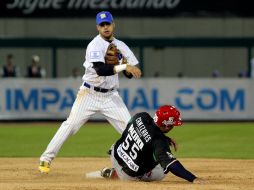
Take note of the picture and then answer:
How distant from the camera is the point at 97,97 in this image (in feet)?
33.3

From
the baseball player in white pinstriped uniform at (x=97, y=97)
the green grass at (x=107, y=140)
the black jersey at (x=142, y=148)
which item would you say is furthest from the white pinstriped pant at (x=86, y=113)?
the green grass at (x=107, y=140)

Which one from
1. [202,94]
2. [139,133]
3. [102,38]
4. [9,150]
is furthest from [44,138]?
A: [139,133]

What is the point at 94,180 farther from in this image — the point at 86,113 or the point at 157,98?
the point at 157,98

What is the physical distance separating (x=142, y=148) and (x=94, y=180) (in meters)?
1.04

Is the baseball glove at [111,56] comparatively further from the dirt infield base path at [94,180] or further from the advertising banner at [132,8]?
the advertising banner at [132,8]

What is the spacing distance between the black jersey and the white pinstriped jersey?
1.21 metres

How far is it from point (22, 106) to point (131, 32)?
7691 millimetres

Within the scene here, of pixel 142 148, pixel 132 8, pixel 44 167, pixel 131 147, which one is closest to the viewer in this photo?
pixel 142 148

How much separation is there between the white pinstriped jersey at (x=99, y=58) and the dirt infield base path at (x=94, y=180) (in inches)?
47.2

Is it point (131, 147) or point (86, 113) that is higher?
point (86, 113)

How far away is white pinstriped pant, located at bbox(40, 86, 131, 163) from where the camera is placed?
391 inches

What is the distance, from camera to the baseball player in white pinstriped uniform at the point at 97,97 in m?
9.88

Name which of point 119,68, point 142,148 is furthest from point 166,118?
point 119,68

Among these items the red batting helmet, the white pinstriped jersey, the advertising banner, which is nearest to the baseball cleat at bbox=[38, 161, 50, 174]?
the white pinstriped jersey
